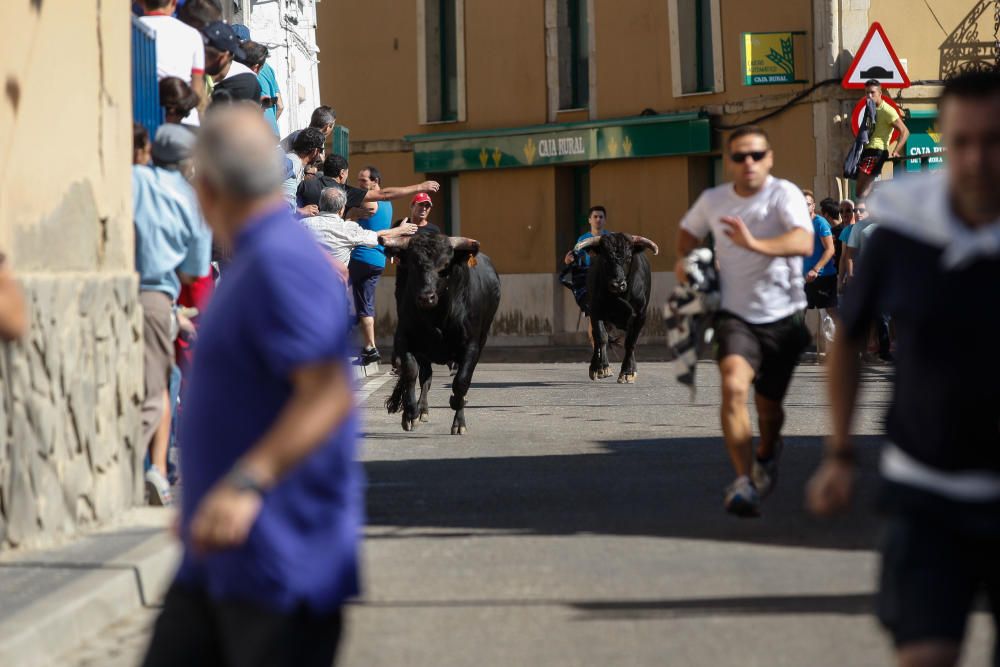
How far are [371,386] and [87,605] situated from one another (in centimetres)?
1424

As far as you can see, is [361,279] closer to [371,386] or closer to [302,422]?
[371,386]

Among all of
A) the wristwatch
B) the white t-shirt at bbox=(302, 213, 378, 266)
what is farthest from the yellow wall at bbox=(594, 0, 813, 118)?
the wristwatch

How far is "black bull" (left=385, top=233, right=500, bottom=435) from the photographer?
53.4 feet

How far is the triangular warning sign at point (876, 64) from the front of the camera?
2573cm

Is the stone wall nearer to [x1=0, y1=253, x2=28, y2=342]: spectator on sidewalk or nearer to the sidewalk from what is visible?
the sidewalk

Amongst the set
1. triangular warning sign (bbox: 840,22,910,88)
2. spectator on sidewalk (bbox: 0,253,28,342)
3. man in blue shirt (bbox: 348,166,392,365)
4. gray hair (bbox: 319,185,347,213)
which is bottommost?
spectator on sidewalk (bbox: 0,253,28,342)

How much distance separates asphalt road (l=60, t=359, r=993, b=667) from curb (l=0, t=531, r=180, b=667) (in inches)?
4.3

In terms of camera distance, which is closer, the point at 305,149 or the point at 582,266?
the point at 305,149

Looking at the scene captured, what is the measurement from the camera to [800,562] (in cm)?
841

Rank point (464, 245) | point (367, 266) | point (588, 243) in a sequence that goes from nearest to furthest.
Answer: point (464, 245) < point (367, 266) < point (588, 243)

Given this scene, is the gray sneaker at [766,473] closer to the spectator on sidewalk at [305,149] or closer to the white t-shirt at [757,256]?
the white t-shirt at [757,256]

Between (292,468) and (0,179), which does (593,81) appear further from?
(292,468)

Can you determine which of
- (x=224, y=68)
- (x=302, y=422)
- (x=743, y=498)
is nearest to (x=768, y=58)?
(x=224, y=68)

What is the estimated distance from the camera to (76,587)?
749 centimetres
